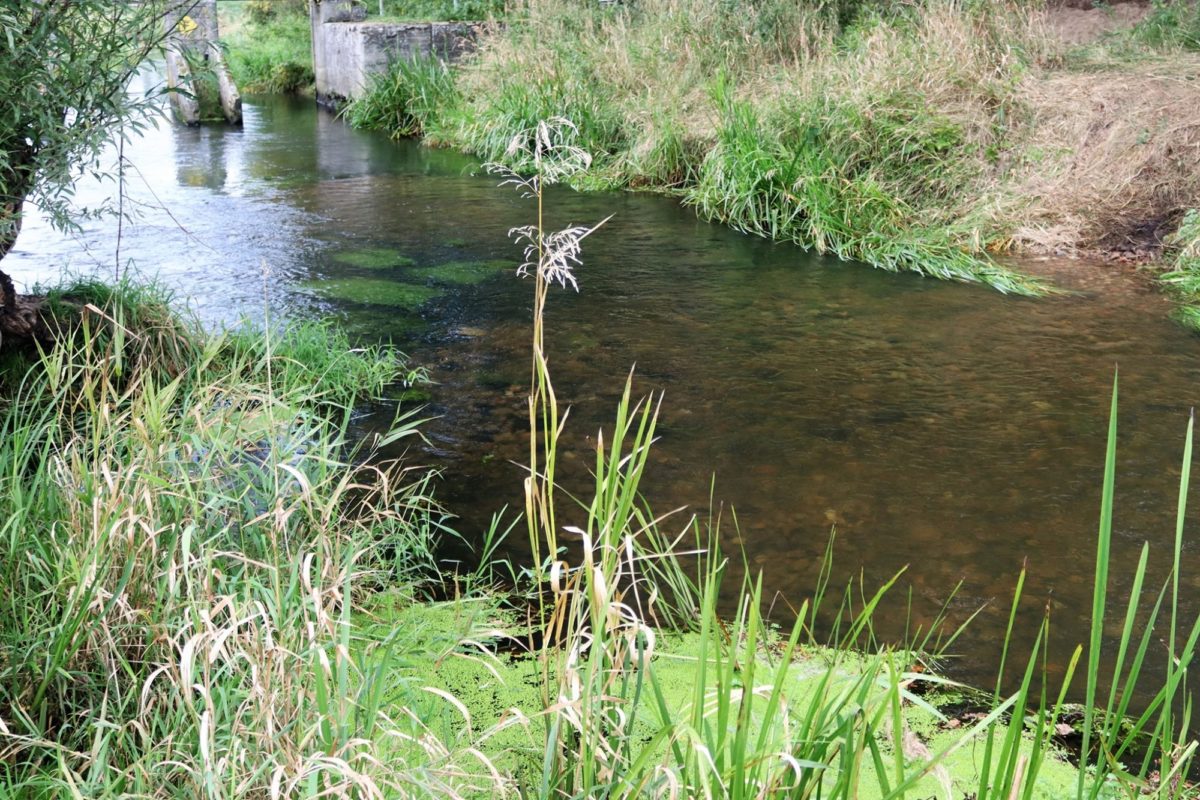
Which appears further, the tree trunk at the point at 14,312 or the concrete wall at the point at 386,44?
the concrete wall at the point at 386,44

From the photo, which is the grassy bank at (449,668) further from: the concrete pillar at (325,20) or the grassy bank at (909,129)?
the concrete pillar at (325,20)

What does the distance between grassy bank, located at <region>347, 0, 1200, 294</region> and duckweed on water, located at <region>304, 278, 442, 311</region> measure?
8.26ft

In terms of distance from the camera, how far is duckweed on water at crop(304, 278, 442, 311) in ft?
18.4

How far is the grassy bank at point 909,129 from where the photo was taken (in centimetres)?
668

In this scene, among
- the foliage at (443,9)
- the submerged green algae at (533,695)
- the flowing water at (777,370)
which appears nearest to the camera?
the submerged green algae at (533,695)

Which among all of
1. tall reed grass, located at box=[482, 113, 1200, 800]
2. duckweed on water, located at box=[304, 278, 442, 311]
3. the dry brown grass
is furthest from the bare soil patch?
tall reed grass, located at box=[482, 113, 1200, 800]

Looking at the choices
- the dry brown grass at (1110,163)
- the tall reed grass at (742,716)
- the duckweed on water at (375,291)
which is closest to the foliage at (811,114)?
the dry brown grass at (1110,163)

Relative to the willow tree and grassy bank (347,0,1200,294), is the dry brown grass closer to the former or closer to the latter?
grassy bank (347,0,1200,294)

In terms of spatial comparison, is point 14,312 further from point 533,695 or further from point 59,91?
point 533,695

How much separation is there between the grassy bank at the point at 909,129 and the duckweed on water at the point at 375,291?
2518 mm

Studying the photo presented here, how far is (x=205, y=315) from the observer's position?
503 cm

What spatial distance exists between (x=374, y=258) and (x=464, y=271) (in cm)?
64

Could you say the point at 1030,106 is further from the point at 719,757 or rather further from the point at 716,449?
the point at 719,757

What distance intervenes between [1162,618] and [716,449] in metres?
1.52
